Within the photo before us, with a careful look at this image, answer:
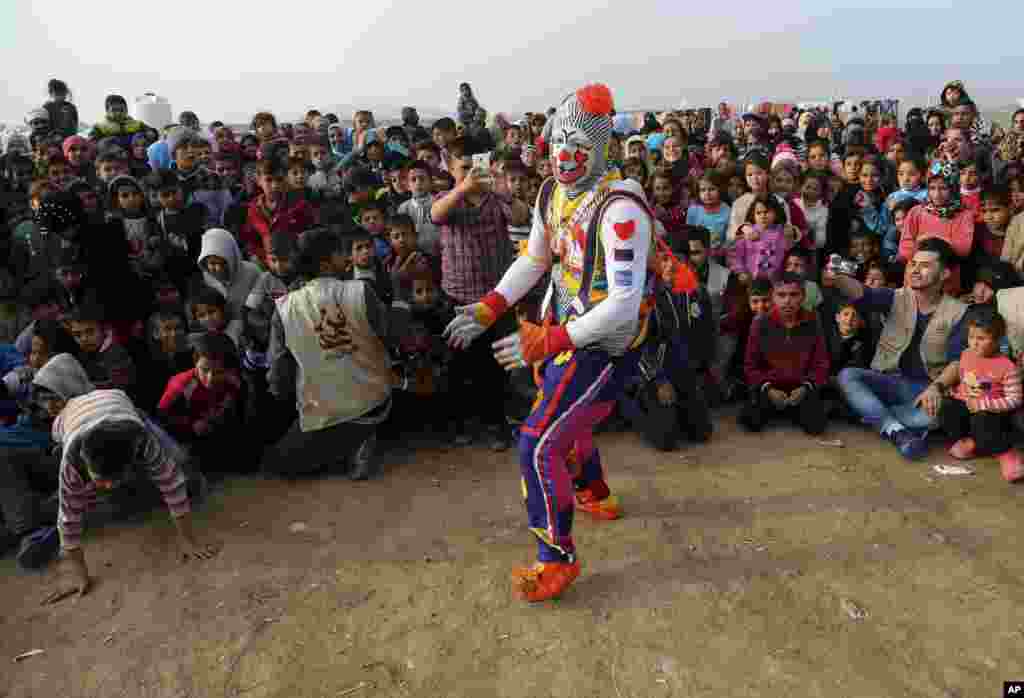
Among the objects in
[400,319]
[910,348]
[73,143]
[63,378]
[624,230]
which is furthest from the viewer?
[73,143]

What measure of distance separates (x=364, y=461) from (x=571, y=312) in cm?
192

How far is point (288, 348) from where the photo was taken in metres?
4.18

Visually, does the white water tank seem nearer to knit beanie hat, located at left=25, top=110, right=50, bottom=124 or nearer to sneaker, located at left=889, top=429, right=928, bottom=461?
knit beanie hat, located at left=25, top=110, right=50, bottom=124

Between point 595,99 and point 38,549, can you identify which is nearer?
point 595,99

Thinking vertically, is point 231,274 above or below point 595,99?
below

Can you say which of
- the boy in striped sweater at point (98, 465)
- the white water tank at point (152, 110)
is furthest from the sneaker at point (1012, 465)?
the white water tank at point (152, 110)

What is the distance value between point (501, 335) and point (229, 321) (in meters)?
1.86

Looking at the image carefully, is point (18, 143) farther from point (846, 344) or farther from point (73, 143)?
point (846, 344)

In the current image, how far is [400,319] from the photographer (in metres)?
4.14

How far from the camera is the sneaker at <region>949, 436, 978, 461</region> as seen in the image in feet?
13.3

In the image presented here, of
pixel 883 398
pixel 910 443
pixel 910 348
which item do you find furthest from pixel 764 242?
pixel 910 443

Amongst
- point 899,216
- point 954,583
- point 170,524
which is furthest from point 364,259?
point 899,216

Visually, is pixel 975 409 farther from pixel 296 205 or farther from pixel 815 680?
pixel 296 205

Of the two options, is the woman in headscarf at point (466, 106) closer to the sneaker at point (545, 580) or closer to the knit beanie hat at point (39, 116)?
the knit beanie hat at point (39, 116)
